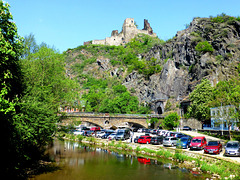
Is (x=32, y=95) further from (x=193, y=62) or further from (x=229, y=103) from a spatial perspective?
(x=193, y=62)

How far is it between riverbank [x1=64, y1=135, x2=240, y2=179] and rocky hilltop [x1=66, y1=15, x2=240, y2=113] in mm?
38677

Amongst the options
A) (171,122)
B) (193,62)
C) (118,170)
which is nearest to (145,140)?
(118,170)

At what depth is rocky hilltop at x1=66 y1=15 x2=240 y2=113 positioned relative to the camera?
67750mm

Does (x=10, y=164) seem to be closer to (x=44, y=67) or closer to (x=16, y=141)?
(x=16, y=141)

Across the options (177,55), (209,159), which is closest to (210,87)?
(177,55)

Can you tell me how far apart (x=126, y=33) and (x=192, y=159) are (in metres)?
149

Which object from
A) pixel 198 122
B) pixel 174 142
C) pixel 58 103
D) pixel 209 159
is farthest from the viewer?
pixel 198 122

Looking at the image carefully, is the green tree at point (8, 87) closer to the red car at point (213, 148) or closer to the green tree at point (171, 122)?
the red car at point (213, 148)

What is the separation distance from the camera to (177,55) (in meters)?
86.9

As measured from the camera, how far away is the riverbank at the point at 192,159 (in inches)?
755

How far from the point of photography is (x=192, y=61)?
261 feet

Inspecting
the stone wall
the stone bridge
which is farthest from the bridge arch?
the stone wall

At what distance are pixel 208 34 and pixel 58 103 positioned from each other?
73.1m

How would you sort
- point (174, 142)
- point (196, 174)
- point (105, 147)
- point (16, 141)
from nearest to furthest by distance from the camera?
point (16, 141) → point (196, 174) → point (174, 142) → point (105, 147)
